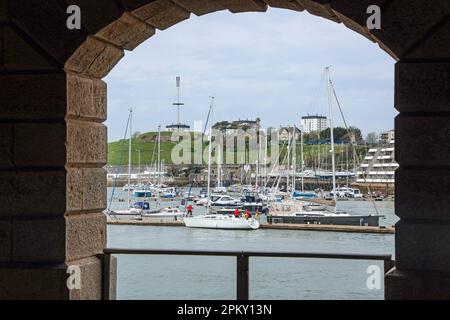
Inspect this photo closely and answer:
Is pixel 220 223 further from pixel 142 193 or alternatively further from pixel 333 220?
pixel 142 193

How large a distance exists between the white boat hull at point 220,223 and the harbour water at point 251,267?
732 mm

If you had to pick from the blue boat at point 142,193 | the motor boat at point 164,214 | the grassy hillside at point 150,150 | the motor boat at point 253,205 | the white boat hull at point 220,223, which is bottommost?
the white boat hull at point 220,223

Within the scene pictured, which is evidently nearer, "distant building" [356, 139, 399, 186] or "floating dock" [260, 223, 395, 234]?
"floating dock" [260, 223, 395, 234]

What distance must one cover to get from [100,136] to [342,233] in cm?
5266

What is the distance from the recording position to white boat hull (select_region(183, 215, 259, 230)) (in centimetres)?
6131

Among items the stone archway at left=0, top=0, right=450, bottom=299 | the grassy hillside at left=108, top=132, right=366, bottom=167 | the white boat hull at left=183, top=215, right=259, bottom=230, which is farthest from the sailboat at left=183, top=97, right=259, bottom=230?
the stone archway at left=0, top=0, right=450, bottom=299

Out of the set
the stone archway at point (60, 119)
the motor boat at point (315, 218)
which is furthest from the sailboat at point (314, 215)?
the stone archway at point (60, 119)

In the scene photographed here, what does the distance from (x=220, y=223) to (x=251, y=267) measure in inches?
945

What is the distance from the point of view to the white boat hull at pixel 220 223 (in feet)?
201

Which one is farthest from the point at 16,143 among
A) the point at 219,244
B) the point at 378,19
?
the point at 219,244

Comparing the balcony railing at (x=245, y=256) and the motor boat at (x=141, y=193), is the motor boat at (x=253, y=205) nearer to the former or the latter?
the motor boat at (x=141, y=193)

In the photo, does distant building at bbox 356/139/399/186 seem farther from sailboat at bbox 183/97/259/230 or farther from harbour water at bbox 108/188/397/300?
sailboat at bbox 183/97/259/230

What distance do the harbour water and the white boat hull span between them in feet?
2.40
